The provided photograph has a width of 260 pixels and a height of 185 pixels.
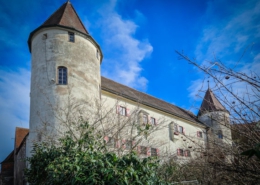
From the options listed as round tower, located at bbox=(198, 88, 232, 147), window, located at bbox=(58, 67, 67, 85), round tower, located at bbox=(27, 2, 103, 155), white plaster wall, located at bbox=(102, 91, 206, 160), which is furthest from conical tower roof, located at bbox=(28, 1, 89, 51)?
round tower, located at bbox=(198, 88, 232, 147)

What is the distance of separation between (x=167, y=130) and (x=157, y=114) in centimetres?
235

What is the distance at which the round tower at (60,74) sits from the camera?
47.1 ft

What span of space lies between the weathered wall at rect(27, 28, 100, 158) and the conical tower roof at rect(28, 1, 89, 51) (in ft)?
1.17

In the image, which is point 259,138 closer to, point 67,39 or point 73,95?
point 73,95

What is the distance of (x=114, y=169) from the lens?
4488mm

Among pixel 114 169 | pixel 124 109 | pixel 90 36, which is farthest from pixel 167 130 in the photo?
pixel 114 169

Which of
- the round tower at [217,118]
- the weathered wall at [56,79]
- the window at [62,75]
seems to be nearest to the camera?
the round tower at [217,118]

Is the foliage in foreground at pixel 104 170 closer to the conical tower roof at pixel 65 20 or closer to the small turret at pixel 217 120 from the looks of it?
the small turret at pixel 217 120

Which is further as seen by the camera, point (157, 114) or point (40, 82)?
point (157, 114)

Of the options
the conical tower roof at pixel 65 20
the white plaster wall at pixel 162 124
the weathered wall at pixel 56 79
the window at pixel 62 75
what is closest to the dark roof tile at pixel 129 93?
the white plaster wall at pixel 162 124

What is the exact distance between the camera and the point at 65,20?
56.4ft

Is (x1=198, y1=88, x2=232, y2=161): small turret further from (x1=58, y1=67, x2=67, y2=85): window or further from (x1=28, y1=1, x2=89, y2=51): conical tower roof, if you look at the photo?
(x1=28, y1=1, x2=89, y2=51): conical tower roof

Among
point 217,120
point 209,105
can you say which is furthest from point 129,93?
point 217,120

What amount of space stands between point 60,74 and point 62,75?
0.50 ft
